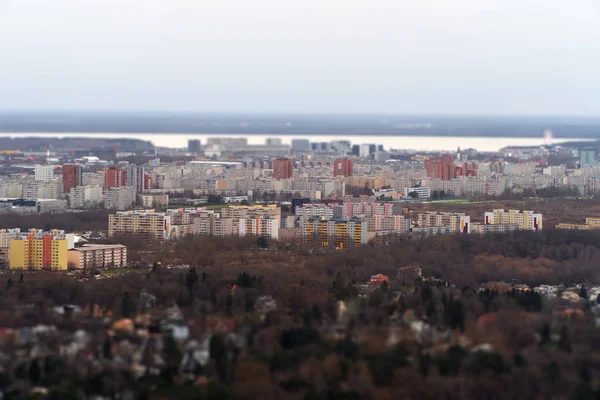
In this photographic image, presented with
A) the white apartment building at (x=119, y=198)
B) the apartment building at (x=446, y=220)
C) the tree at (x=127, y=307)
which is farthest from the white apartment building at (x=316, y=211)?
the tree at (x=127, y=307)

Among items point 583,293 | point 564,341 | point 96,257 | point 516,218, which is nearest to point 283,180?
point 516,218

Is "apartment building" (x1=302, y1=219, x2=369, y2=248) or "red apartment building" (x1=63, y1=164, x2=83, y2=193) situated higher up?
"red apartment building" (x1=63, y1=164, x2=83, y2=193)

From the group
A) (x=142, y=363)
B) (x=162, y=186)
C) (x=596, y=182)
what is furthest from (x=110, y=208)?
(x=142, y=363)

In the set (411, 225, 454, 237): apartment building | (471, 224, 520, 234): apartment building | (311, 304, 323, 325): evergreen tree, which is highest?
(311, 304, 323, 325): evergreen tree

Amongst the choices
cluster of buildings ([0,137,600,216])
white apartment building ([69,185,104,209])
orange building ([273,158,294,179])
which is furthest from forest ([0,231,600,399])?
orange building ([273,158,294,179])

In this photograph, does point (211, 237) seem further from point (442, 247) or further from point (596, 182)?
point (596, 182)

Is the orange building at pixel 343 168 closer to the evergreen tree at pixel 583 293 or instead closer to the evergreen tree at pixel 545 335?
the evergreen tree at pixel 583 293

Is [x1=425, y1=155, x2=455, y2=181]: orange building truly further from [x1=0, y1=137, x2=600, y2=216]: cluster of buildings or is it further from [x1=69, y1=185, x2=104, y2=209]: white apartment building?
[x1=69, y1=185, x2=104, y2=209]: white apartment building
